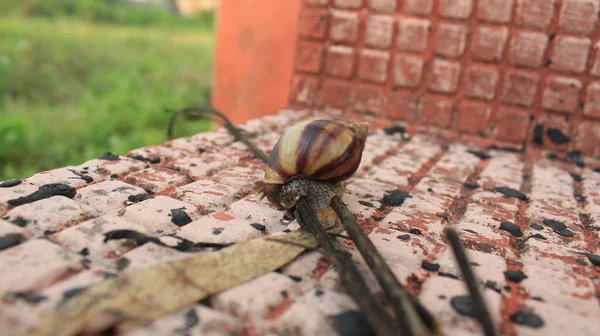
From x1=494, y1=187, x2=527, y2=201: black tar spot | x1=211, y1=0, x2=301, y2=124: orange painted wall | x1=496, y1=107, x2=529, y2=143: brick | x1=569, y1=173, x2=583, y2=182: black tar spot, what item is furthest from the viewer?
x1=211, y1=0, x2=301, y2=124: orange painted wall

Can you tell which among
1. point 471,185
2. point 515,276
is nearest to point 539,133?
point 471,185

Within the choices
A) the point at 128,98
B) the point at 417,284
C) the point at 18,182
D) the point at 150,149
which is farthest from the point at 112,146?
the point at 417,284

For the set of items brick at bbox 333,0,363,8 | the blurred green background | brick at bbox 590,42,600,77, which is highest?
brick at bbox 333,0,363,8

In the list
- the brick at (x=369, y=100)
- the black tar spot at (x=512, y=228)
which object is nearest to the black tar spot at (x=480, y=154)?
the brick at (x=369, y=100)

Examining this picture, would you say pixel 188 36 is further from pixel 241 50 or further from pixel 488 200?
pixel 488 200

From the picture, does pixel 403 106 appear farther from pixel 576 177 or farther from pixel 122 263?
pixel 122 263

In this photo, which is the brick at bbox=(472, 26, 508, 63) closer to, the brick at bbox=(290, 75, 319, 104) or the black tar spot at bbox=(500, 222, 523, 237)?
the brick at bbox=(290, 75, 319, 104)

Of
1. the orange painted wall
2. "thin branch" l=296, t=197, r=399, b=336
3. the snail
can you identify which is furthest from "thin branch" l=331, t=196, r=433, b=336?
the orange painted wall

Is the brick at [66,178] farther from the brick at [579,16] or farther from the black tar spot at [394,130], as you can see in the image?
the brick at [579,16]
